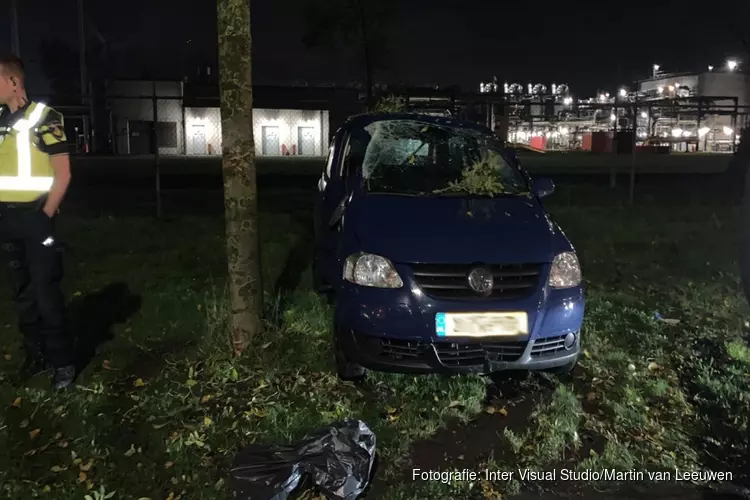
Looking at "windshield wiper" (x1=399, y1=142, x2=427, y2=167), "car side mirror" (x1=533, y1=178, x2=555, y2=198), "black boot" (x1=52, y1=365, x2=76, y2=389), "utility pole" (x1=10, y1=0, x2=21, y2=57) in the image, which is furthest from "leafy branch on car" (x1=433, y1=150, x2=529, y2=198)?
"utility pole" (x1=10, y1=0, x2=21, y2=57)

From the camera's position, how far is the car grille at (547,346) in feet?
13.6

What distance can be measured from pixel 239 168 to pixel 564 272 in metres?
2.26

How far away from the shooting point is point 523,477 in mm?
3537

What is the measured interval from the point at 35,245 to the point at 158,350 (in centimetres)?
127

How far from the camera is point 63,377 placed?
4.25m

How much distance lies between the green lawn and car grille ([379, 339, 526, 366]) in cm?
36

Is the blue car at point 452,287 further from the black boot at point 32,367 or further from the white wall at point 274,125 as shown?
the white wall at point 274,125

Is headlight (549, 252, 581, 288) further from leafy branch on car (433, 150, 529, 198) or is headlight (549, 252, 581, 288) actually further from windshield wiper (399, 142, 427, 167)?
windshield wiper (399, 142, 427, 167)

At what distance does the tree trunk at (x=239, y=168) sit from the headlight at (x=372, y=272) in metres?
0.81

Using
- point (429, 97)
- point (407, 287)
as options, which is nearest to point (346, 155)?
point (407, 287)

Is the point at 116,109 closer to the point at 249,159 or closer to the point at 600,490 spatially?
the point at 249,159

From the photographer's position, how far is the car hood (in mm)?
4125

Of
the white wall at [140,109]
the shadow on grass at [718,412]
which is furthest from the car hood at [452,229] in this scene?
the white wall at [140,109]

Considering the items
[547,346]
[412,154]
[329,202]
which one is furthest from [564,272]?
[329,202]
